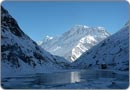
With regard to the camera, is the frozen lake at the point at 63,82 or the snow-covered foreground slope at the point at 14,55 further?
the snow-covered foreground slope at the point at 14,55

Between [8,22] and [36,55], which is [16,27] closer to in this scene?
[8,22]

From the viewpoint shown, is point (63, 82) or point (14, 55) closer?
point (63, 82)

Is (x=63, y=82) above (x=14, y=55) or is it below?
below

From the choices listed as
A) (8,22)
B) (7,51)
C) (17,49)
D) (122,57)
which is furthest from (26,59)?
(122,57)

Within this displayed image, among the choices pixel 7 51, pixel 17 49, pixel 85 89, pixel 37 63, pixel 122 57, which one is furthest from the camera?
pixel 122 57

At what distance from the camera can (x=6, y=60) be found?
4375 inches

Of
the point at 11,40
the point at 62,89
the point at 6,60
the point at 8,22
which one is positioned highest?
the point at 8,22

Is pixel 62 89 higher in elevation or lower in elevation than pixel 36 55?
lower

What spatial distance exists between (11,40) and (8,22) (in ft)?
79.7

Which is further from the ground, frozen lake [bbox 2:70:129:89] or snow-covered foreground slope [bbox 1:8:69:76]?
snow-covered foreground slope [bbox 1:8:69:76]

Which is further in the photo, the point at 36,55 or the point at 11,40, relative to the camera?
the point at 36,55

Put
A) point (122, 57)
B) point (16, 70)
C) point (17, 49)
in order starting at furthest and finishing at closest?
point (122, 57), point (17, 49), point (16, 70)

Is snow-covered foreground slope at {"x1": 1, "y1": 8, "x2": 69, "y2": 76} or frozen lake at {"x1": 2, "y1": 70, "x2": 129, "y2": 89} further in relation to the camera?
snow-covered foreground slope at {"x1": 1, "y1": 8, "x2": 69, "y2": 76}

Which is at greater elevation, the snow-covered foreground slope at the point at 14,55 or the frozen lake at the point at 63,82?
the snow-covered foreground slope at the point at 14,55
